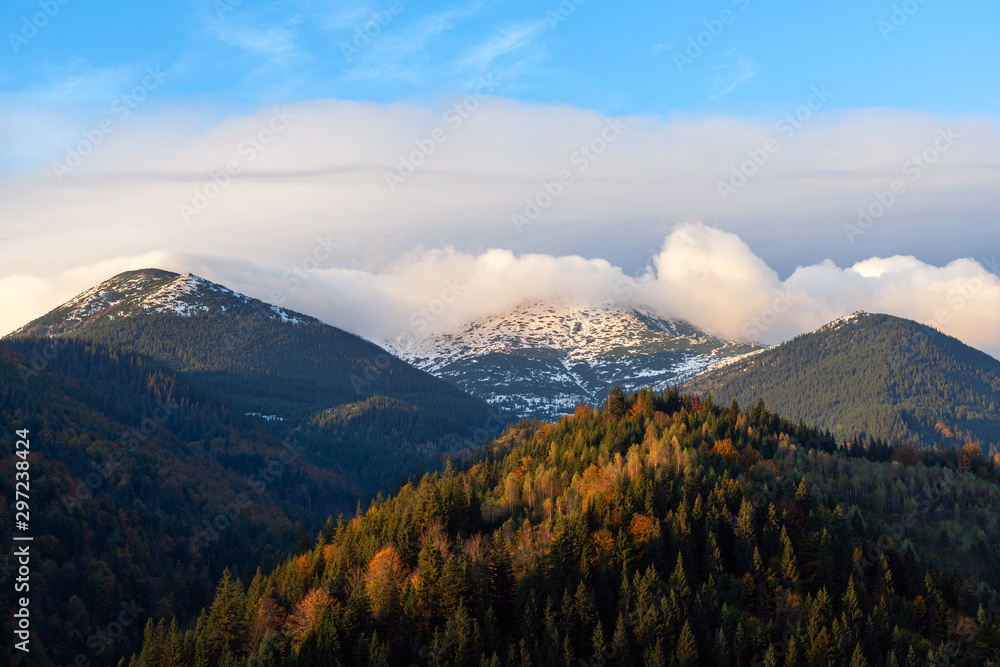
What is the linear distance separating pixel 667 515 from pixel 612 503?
12.2 m

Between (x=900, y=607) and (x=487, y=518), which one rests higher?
(x=487, y=518)

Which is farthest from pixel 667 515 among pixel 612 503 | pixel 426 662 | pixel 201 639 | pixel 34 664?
pixel 34 664

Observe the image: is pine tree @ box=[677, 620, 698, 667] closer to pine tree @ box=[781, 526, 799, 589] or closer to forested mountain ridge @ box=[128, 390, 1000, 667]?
forested mountain ridge @ box=[128, 390, 1000, 667]

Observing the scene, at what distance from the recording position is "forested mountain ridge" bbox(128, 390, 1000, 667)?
14362 cm

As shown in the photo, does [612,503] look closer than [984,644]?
No

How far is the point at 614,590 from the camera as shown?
159 metres

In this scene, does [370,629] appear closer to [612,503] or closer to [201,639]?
[201,639]

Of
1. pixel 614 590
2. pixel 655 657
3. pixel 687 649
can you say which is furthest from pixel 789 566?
pixel 655 657

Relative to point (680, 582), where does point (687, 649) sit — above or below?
below

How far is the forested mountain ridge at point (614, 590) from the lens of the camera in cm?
14362

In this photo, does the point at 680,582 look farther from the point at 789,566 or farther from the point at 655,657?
the point at 789,566

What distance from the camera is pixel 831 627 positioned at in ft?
505

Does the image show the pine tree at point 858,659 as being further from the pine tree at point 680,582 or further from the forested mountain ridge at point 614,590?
the pine tree at point 680,582

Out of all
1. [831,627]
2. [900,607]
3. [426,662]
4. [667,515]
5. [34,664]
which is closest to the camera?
[426,662]
